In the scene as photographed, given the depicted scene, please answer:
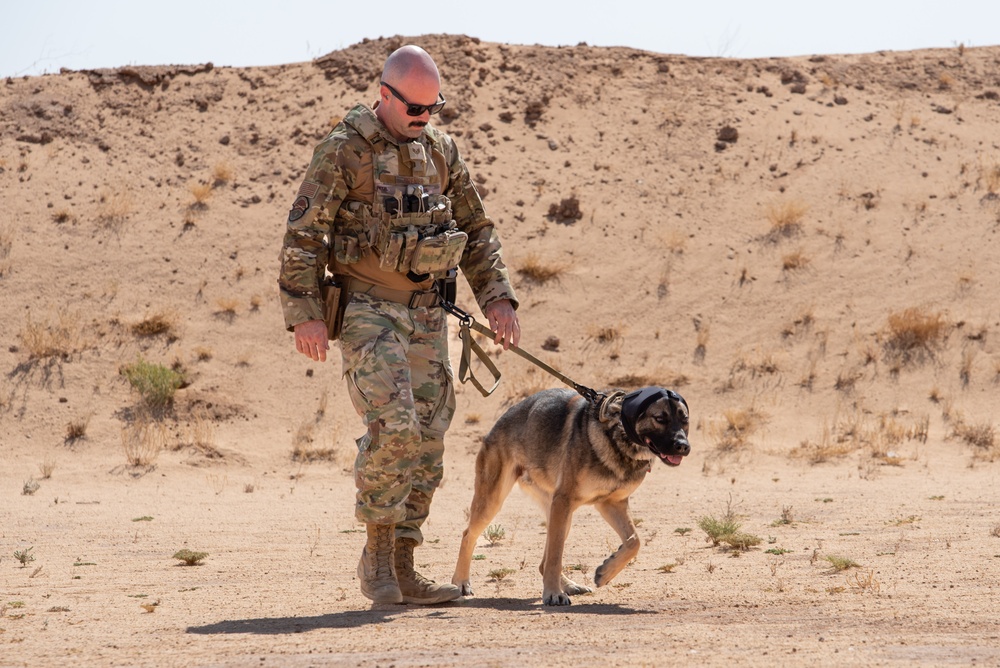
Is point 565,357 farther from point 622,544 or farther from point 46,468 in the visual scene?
point 622,544

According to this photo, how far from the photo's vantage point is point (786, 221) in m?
21.2

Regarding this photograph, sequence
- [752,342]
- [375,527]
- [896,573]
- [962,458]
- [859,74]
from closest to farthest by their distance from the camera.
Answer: [375,527] < [896,573] < [962,458] < [752,342] < [859,74]

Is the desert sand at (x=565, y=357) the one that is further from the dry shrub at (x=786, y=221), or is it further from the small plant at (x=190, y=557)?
the small plant at (x=190, y=557)

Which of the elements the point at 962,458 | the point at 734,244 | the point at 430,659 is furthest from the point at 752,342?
the point at 430,659

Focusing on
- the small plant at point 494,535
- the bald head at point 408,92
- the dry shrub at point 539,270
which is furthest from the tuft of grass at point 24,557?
the dry shrub at point 539,270

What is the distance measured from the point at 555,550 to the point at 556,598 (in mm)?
295

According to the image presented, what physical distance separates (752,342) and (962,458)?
502 cm

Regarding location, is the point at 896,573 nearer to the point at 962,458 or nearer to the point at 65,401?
the point at 962,458

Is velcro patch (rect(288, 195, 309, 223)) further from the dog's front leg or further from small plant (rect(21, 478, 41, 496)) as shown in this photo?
small plant (rect(21, 478, 41, 496))

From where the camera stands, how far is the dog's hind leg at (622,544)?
6.31m

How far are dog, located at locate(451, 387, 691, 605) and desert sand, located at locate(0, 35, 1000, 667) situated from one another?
0.34 m

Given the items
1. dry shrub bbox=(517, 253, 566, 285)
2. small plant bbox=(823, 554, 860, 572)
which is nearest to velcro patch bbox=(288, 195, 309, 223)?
small plant bbox=(823, 554, 860, 572)

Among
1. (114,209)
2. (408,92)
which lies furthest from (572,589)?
(114,209)

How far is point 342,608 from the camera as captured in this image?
19.3ft
